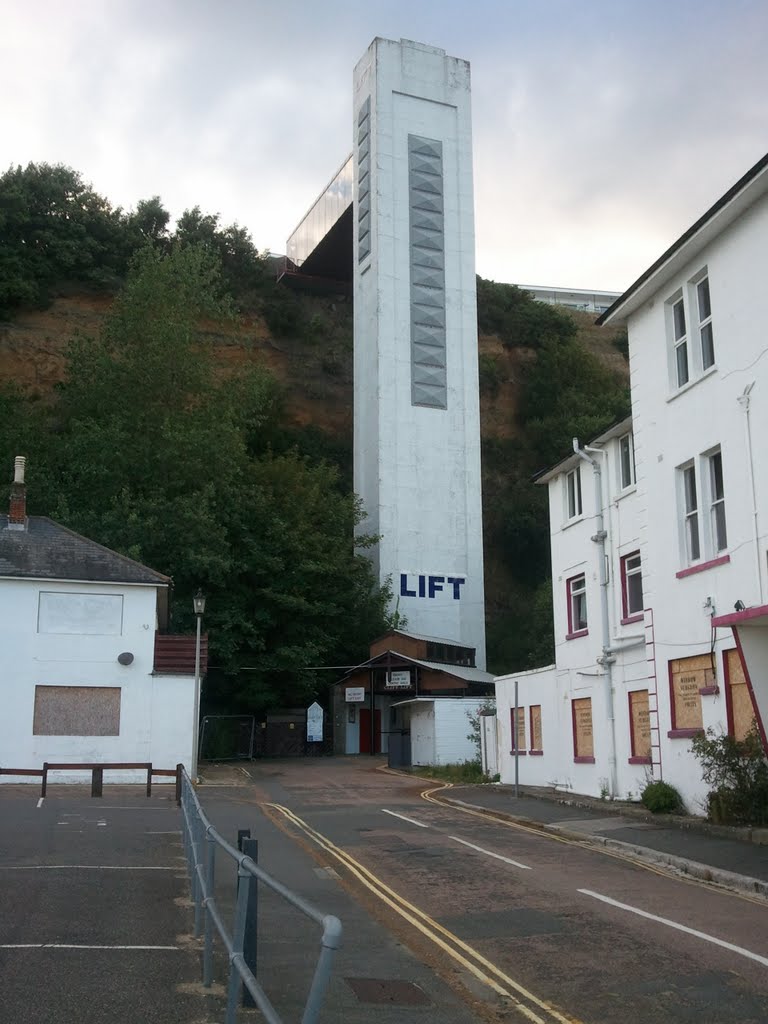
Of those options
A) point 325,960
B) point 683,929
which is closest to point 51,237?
point 683,929

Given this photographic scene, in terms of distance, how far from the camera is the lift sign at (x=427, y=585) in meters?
52.5

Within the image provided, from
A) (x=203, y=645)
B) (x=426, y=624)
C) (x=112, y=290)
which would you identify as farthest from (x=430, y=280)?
(x=203, y=645)

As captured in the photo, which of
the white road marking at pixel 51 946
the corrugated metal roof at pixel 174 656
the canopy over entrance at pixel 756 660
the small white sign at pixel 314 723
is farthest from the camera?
the small white sign at pixel 314 723

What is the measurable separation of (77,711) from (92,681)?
0.96m

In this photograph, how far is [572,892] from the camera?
11.7 metres

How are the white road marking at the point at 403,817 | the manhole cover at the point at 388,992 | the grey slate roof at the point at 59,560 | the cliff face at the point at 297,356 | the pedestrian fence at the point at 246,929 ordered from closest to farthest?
the pedestrian fence at the point at 246,929
the manhole cover at the point at 388,992
the white road marking at the point at 403,817
the grey slate roof at the point at 59,560
the cliff face at the point at 297,356

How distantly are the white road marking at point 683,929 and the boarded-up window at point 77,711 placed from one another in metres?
21.7

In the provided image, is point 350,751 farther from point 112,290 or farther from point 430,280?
point 112,290

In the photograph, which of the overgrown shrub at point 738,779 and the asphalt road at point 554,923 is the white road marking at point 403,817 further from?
the overgrown shrub at point 738,779

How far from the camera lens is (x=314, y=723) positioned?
4775cm

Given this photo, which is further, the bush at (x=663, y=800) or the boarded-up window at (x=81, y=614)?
the boarded-up window at (x=81, y=614)

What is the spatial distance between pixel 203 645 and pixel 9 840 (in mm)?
18010

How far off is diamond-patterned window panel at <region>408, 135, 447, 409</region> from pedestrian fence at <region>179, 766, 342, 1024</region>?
45.5m

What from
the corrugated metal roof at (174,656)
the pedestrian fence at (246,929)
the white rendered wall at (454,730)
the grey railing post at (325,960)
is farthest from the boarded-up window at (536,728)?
the grey railing post at (325,960)
